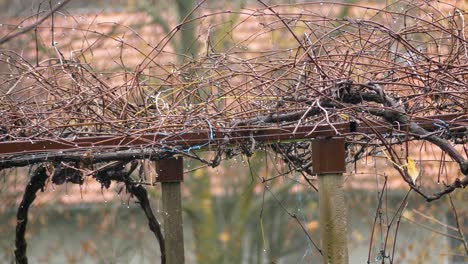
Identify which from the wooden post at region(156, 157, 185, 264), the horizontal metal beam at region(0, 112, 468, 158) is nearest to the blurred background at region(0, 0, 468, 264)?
the wooden post at region(156, 157, 185, 264)

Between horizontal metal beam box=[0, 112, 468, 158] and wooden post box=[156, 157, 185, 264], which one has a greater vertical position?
horizontal metal beam box=[0, 112, 468, 158]

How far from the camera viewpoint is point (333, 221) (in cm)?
441

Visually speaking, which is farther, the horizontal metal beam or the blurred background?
the blurred background

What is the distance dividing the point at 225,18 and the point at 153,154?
786cm

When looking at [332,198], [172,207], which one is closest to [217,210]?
[172,207]

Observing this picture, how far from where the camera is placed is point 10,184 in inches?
437

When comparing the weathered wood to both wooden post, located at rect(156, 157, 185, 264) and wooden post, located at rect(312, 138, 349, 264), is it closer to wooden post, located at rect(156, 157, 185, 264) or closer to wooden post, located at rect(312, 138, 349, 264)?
wooden post, located at rect(312, 138, 349, 264)

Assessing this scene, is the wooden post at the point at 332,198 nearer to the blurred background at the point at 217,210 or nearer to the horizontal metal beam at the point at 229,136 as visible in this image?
the horizontal metal beam at the point at 229,136

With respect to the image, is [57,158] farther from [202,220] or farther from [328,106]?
[202,220]

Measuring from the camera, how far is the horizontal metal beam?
4.33 metres

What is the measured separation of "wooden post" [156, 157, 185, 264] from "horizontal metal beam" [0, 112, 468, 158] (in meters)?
0.94

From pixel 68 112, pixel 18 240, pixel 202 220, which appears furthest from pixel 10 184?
pixel 68 112

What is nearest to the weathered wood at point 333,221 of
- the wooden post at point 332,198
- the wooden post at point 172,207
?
the wooden post at point 332,198

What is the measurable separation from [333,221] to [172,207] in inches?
49.4
